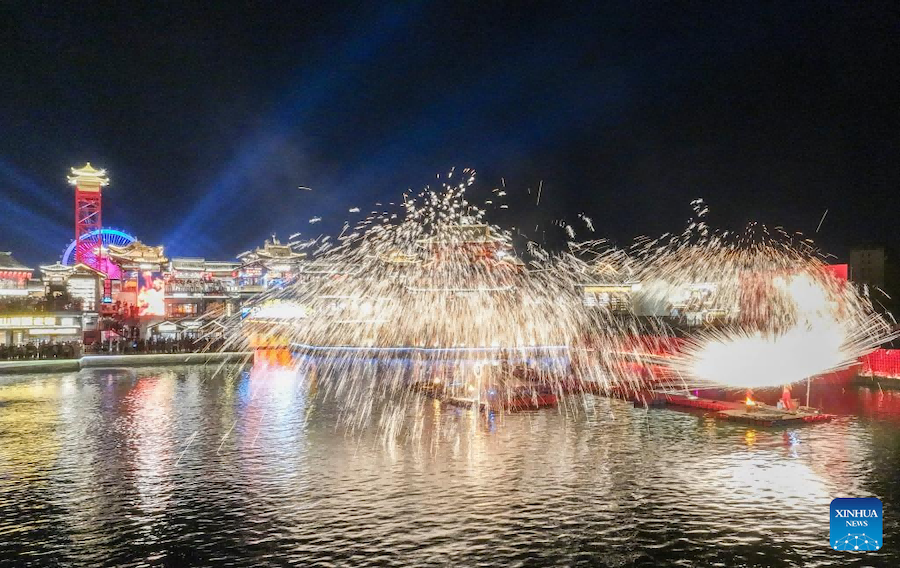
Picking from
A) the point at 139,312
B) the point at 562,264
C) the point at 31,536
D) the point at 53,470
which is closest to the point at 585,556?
the point at 31,536

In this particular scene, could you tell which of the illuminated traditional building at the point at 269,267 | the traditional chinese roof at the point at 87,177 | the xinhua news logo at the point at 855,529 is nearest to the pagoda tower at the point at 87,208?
the traditional chinese roof at the point at 87,177

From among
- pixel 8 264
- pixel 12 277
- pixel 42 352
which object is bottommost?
pixel 42 352

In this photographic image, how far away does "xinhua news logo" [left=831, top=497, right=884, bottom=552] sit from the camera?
1100 cm

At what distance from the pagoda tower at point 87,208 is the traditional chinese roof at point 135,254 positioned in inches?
70.2

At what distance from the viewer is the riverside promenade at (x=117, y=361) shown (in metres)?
37.1

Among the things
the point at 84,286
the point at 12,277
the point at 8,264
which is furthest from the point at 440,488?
the point at 8,264

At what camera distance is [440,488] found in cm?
1456

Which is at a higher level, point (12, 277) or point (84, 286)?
point (12, 277)

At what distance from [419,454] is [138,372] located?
83.9ft

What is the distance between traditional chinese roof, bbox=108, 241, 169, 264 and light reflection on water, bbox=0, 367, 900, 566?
52910mm

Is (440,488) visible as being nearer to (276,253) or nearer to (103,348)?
(103,348)

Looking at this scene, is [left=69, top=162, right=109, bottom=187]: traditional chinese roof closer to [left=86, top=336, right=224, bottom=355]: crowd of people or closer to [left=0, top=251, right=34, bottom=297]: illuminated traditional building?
[left=0, top=251, right=34, bottom=297]: illuminated traditional building

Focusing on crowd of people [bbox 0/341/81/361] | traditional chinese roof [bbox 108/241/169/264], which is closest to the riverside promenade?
crowd of people [bbox 0/341/81/361]

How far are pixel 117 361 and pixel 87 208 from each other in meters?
40.5
